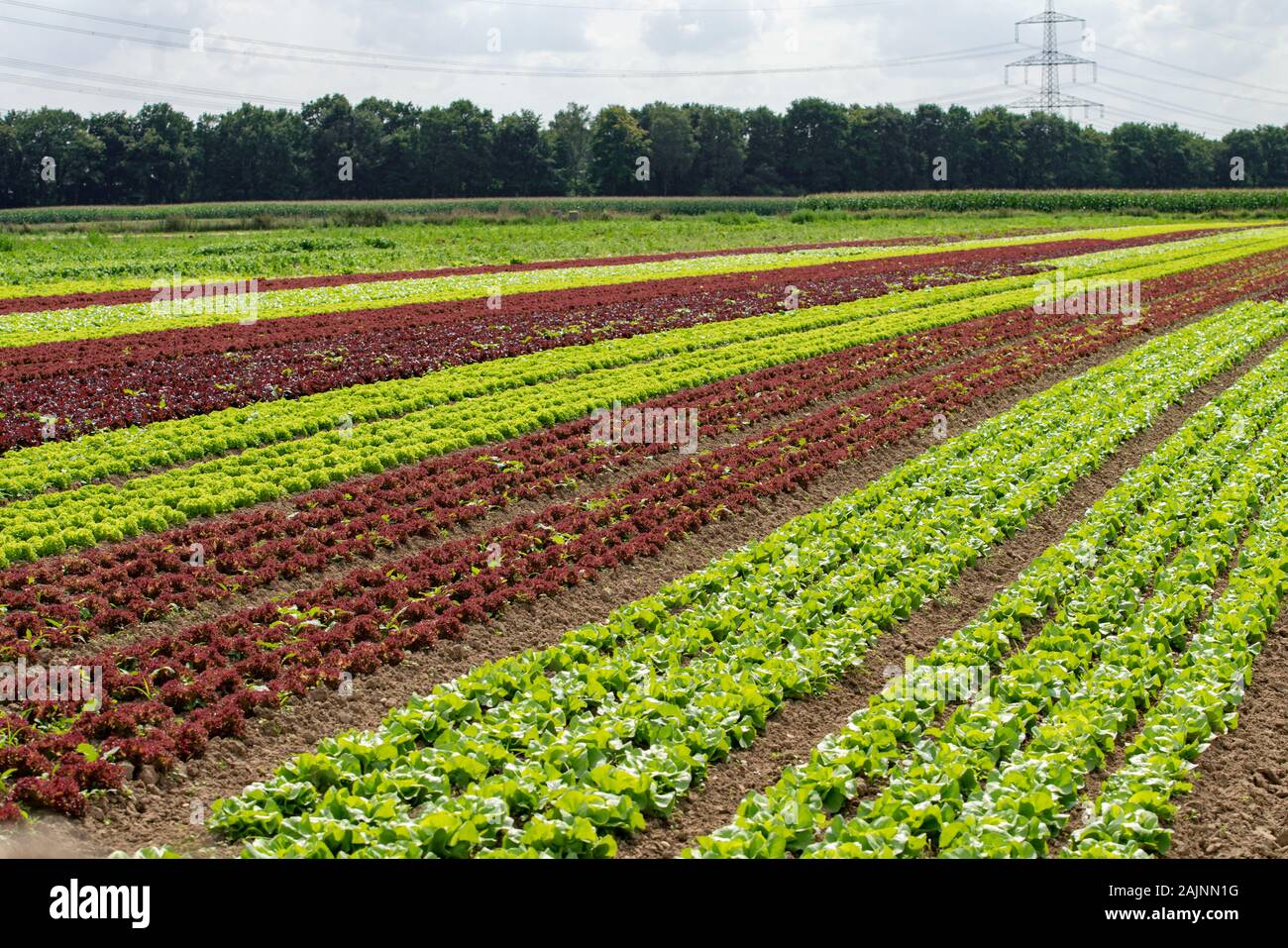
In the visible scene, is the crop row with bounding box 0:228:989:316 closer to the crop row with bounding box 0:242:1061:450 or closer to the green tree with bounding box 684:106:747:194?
the crop row with bounding box 0:242:1061:450

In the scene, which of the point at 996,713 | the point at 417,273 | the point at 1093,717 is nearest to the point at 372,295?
the point at 417,273

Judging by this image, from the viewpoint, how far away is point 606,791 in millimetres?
7352

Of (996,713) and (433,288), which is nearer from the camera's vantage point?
(996,713)

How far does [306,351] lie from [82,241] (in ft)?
104

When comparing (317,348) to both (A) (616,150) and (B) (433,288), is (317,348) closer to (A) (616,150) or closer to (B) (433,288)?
(B) (433,288)

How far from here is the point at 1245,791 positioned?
307 inches

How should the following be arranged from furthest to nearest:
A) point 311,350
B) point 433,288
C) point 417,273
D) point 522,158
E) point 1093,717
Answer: point 522,158, point 417,273, point 433,288, point 311,350, point 1093,717

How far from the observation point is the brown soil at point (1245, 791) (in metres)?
7.14

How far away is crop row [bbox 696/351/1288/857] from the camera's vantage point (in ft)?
22.4

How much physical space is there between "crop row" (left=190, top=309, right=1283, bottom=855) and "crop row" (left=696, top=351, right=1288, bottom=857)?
0.75 metres

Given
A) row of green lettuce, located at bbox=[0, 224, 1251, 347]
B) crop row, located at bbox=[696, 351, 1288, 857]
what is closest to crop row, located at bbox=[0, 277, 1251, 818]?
crop row, located at bbox=[696, 351, 1288, 857]

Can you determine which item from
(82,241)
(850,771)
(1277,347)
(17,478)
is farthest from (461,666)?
(82,241)

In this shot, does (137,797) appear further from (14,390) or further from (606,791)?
(14,390)

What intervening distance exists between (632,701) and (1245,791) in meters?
4.22
